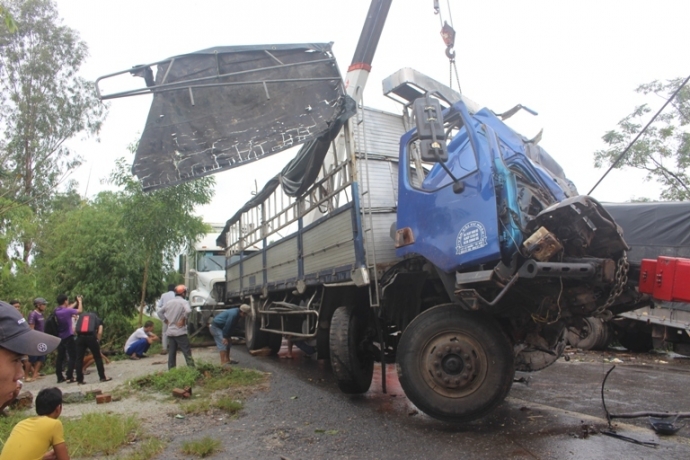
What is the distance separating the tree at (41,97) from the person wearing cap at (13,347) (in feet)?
85.2

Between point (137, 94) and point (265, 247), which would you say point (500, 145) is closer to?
point (137, 94)

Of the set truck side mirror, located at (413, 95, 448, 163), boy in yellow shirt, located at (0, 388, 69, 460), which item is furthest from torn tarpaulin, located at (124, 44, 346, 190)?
boy in yellow shirt, located at (0, 388, 69, 460)

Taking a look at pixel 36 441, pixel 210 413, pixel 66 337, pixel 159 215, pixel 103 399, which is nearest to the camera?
pixel 36 441

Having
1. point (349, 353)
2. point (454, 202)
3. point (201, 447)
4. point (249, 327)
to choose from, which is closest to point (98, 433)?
point (201, 447)

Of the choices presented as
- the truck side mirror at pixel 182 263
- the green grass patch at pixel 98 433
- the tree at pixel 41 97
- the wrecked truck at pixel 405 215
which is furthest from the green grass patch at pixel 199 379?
the tree at pixel 41 97

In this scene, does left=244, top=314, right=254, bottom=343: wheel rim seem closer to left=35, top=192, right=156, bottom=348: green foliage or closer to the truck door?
left=35, top=192, right=156, bottom=348: green foliage

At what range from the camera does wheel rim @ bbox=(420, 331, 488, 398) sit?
4.41m

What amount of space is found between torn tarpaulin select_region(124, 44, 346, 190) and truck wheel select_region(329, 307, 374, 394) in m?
2.08

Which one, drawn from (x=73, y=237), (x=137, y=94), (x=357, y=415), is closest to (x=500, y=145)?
(x=357, y=415)

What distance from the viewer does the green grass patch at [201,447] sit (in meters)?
4.22

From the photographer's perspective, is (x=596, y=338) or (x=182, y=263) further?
(x=182, y=263)

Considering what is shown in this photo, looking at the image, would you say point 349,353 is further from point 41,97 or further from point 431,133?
point 41,97

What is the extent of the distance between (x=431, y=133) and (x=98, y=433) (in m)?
3.87

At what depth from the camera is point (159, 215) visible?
1427cm
